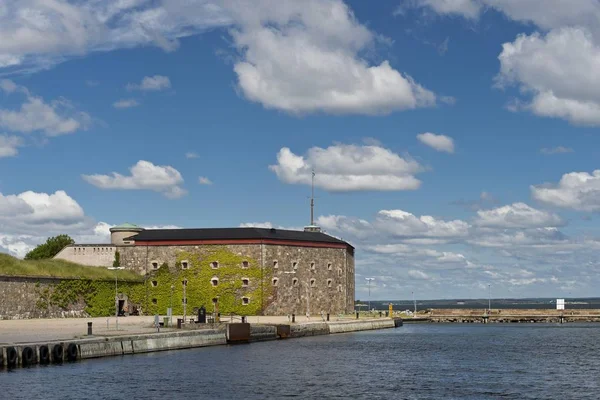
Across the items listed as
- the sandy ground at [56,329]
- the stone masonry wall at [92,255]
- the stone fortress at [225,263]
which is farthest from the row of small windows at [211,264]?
the sandy ground at [56,329]

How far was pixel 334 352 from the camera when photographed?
63625 mm

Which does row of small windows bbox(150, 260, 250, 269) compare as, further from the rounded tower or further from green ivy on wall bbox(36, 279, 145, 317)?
the rounded tower

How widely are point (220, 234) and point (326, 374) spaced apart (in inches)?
1801

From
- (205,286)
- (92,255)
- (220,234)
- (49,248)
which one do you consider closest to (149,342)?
(205,286)

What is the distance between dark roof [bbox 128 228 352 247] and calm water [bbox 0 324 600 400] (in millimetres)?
23358

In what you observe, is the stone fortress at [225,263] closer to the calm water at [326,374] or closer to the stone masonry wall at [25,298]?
the stone masonry wall at [25,298]

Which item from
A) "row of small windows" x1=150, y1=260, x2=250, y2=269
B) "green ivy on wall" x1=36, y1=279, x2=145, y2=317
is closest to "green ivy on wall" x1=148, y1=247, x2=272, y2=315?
"row of small windows" x1=150, y1=260, x2=250, y2=269

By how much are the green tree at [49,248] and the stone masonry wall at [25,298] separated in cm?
3195

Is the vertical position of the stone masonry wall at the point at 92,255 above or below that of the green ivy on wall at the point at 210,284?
above

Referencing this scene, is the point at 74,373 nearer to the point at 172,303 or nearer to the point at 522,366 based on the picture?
the point at 522,366

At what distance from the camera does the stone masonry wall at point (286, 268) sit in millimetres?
92188

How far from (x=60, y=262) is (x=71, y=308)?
6.27 m

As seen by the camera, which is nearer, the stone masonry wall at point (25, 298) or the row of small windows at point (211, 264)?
the stone masonry wall at point (25, 298)

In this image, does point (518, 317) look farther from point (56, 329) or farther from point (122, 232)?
point (56, 329)
